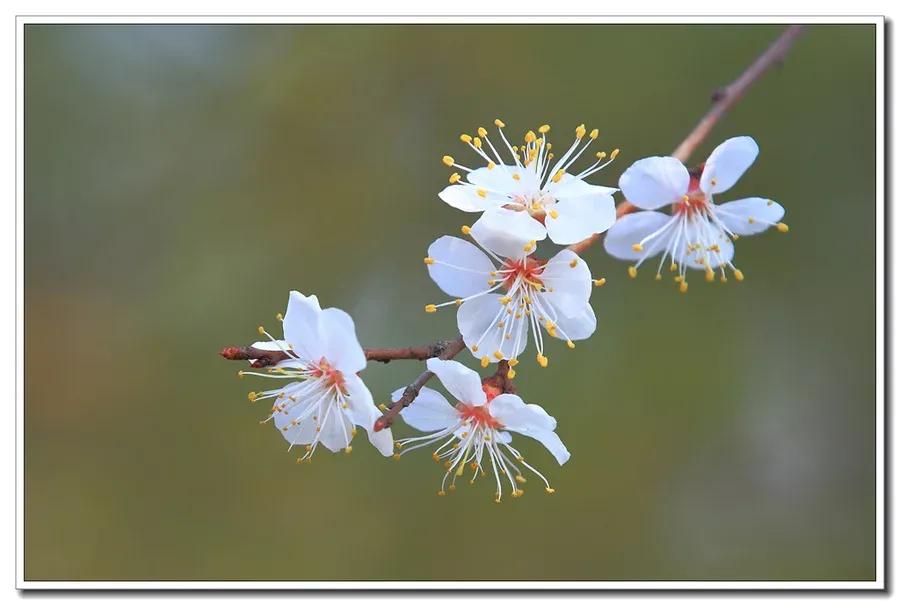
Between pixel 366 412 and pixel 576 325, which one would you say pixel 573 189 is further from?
pixel 366 412

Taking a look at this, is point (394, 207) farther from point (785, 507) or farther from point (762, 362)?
point (785, 507)

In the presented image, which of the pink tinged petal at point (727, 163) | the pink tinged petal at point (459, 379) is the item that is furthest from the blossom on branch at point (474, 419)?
the pink tinged petal at point (727, 163)

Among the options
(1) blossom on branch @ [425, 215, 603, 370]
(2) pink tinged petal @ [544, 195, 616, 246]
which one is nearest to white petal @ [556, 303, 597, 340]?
(1) blossom on branch @ [425, 215, 603, 370]

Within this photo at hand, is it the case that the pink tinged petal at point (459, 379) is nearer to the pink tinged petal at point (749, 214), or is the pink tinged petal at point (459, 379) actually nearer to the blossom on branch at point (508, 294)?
the blossom on branch at point (508, 294)

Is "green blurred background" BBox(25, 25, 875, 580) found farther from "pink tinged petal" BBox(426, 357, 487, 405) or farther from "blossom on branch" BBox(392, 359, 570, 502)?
"pink tinged petal" BBox(426, 357, 487, 405)

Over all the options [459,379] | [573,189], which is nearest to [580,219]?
[573,189]

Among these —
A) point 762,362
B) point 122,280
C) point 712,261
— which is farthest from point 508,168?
point 122,280
